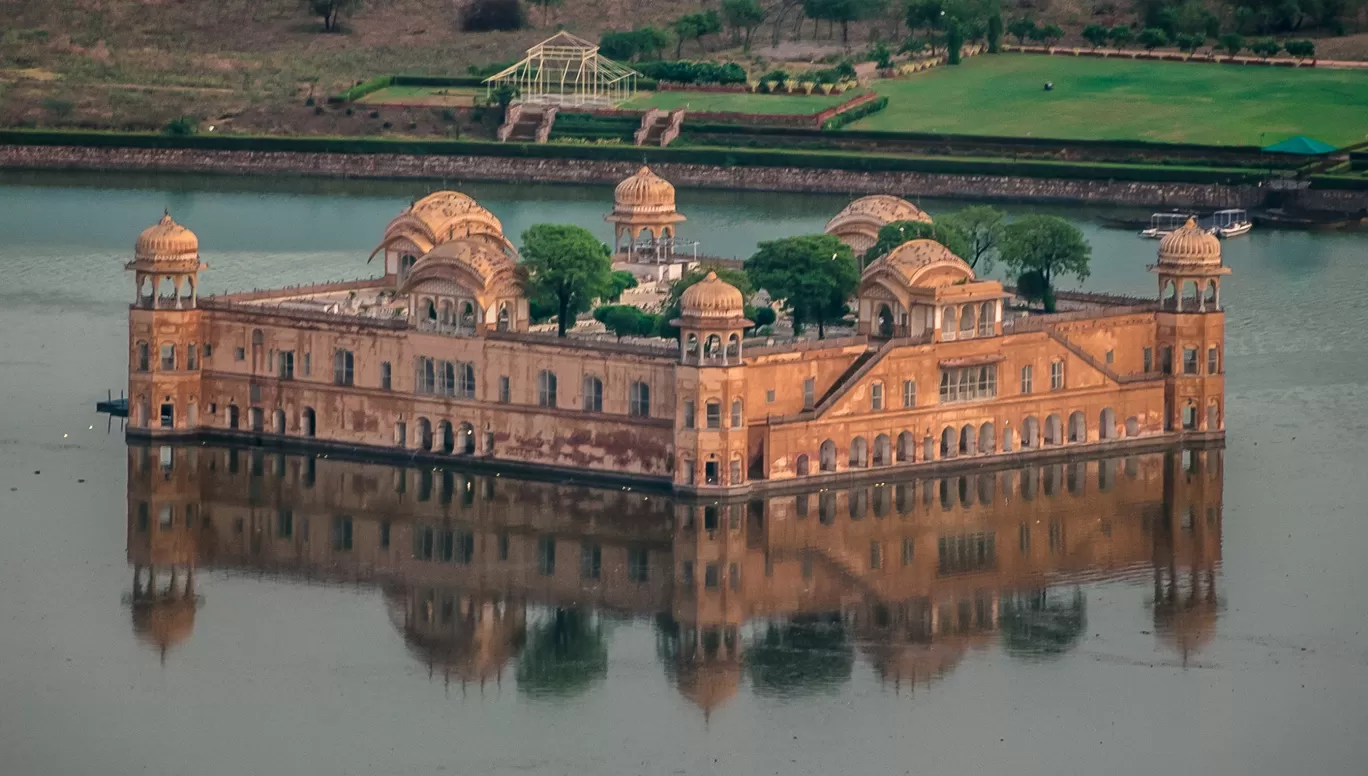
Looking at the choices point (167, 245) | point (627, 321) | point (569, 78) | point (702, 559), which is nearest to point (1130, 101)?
point (569, 78)

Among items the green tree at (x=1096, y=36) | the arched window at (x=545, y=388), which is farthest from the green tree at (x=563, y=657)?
the green tree at (x=1096, y=36)

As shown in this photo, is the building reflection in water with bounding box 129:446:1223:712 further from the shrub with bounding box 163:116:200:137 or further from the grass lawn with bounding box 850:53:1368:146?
the shrub with bounding box 163:116:200:137

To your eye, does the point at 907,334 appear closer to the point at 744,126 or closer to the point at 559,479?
the point at 559,479

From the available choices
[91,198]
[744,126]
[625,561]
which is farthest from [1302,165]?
[625,561]

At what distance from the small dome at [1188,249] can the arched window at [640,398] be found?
50.5ft

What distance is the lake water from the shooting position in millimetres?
81375

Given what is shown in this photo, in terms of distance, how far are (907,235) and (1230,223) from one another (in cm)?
4281

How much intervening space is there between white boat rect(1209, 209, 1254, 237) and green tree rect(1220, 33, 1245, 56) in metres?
32.0

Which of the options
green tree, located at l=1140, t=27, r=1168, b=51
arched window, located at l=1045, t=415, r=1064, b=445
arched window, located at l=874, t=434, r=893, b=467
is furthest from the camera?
green tree, located at l=1140, t=27, r=1168, b=51

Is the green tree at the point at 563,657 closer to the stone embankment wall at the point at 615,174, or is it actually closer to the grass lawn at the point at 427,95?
the stone embankment wall at the point at 615,174

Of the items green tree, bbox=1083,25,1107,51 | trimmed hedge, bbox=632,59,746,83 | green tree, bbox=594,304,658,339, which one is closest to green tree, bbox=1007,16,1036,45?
green tree, bbox=1083,25,1107,51

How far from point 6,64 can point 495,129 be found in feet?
86.3

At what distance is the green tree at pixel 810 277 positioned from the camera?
107 m

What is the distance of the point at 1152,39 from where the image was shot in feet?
607
